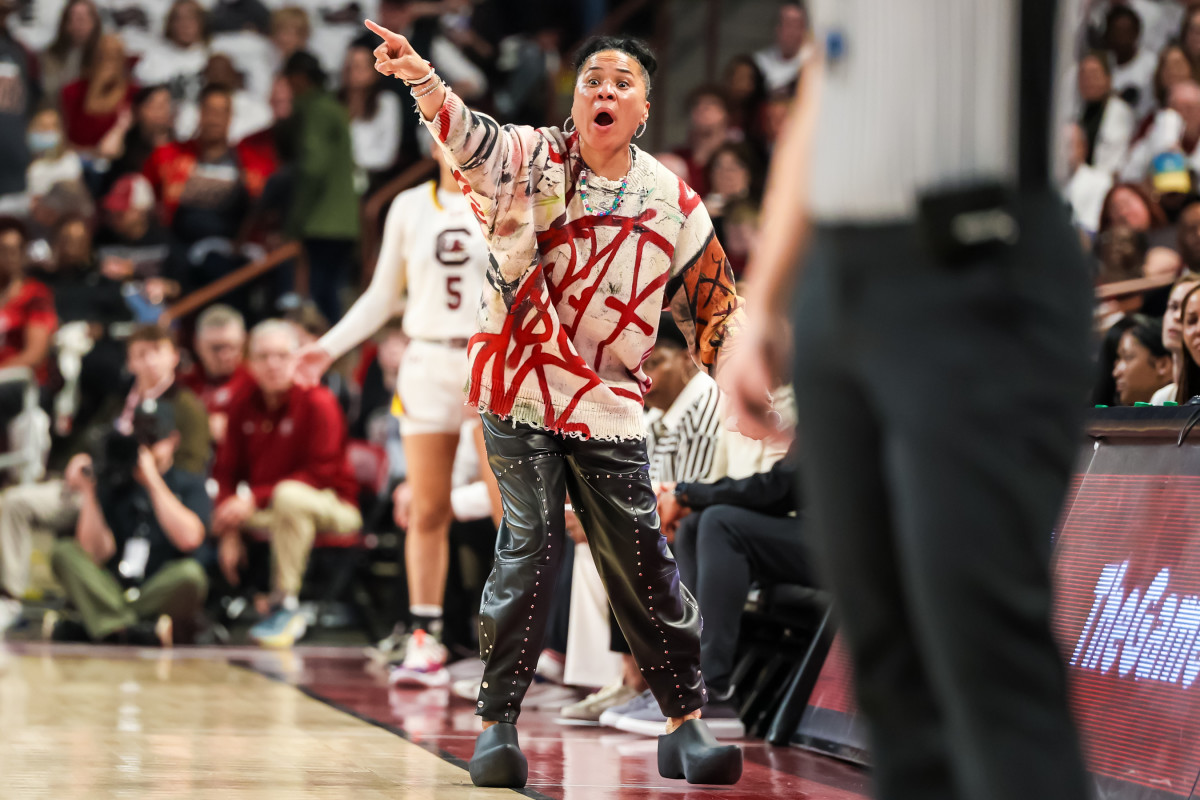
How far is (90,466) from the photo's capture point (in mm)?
7773

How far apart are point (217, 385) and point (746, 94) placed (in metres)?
4.15

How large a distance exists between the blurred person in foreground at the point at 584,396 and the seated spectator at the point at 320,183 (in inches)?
276

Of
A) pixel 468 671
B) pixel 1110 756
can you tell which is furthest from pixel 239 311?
pixel 1110 756

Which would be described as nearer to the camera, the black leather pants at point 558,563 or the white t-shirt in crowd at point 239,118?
the black leather pants at point 558,563

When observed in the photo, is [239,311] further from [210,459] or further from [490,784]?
[490,784]

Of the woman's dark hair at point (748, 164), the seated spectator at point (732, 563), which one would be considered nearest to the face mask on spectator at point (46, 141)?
the woman's dark hair at point (748, 164)

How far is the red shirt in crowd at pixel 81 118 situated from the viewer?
1092 cm

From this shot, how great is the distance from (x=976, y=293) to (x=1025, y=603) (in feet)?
0.96

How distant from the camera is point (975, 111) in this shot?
144 cm

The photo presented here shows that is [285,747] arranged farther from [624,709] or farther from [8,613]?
[8,613]

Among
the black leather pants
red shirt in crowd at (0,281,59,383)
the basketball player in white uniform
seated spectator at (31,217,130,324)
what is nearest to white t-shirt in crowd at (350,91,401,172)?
seated spectator at (31,217,130,324)

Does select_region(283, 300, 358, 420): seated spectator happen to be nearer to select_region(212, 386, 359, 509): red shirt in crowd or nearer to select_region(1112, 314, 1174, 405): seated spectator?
select_region(212, 386, 359, 509): red shirt in crowd

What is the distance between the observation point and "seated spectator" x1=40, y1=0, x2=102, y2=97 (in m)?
11.0

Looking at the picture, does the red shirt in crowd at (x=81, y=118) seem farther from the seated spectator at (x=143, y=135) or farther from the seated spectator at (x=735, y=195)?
the seated spectator at (x=735, y=195)
